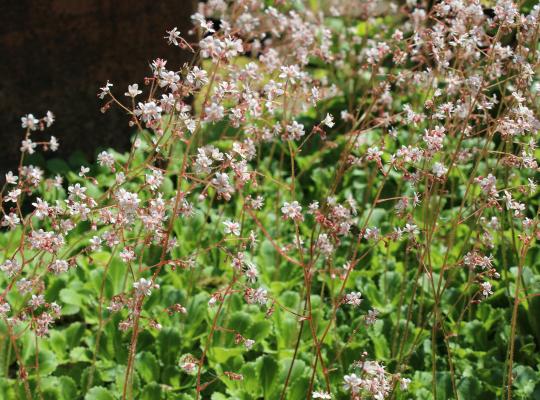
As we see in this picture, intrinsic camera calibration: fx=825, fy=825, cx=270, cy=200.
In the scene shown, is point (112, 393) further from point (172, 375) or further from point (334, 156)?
point (334, 156)

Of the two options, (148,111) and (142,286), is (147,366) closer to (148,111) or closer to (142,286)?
(142,286)

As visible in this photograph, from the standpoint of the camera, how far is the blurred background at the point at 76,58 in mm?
4125

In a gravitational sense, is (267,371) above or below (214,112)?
below

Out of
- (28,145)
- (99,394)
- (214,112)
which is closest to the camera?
(214,112)

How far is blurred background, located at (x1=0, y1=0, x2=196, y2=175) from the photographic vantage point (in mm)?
4125

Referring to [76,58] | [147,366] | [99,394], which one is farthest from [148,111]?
[76,58]

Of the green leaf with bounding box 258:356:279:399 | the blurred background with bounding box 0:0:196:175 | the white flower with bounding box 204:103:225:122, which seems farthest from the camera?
the blurred background with bounding box 0:0:196:175

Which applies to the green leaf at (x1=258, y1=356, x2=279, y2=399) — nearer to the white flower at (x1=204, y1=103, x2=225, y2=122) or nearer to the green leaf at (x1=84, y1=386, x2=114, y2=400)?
the green leaf at (x1=84, y1=386, x2=114, y2=400)

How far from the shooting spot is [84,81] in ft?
14.1

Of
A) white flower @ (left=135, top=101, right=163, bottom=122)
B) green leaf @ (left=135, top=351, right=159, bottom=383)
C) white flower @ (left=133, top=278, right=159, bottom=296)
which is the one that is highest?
white flower @ (left=135, top=101, right=163, bottom=122)

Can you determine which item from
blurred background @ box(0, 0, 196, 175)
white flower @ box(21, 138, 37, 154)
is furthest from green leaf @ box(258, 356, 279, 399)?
blurred background @ box(0, 0, 196, 175)

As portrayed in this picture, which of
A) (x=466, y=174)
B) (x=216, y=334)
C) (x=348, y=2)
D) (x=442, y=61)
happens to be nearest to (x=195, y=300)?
(x=216, y=334)

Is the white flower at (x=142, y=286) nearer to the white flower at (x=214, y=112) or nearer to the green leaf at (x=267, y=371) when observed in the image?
the white flower at (x=214, y=112)

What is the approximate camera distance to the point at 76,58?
426 centimetres
